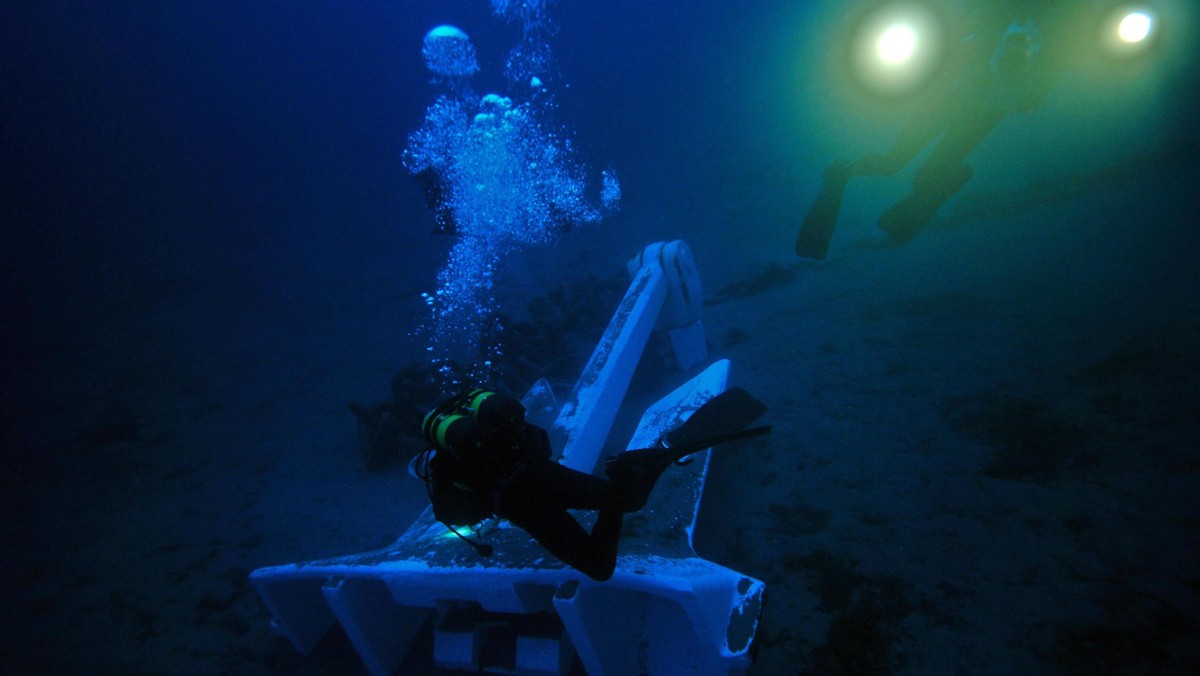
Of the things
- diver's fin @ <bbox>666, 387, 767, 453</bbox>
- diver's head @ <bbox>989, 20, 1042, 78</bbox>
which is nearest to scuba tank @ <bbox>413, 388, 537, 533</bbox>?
diver's fin @ <bbox>666, 387, 767, 453</bbox>

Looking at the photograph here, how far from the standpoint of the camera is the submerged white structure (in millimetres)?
1565

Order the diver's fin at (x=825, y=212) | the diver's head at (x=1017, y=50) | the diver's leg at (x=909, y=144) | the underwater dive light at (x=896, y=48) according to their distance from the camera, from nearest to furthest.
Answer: the diver's head at (x=1017, y=50), the diver's leg at (x=909, y=144), the diver's fin at (x=825, y=212), the underwater dive light at (x=896, y=48)

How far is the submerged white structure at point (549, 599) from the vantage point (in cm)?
157

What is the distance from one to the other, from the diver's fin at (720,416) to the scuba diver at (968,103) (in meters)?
2.44

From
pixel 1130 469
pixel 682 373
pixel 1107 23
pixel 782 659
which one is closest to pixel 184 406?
pixel 682 373

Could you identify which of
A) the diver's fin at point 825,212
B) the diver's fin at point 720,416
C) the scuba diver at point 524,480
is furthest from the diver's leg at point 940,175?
the scuba diver at point 524,480

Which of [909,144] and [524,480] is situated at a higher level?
[909,144]

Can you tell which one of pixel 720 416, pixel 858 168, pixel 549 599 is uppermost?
pixel 858 168

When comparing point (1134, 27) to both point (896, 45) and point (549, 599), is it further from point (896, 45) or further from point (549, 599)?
point (896, 45)

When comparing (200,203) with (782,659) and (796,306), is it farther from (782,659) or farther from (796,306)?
(782,659)

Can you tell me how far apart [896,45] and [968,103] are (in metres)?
15.2

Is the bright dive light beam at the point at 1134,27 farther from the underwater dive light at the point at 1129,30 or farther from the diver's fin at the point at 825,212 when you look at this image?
the diver's fin at the point at 825,212

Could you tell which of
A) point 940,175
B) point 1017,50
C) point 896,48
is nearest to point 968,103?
point 1017,50

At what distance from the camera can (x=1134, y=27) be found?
5.46 metres
